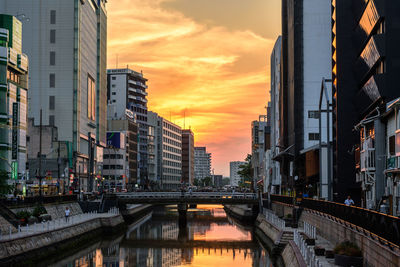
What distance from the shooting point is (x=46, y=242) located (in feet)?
191

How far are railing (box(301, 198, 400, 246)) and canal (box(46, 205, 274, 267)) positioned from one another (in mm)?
16306

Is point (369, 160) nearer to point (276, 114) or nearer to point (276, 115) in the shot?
point (276, 114)

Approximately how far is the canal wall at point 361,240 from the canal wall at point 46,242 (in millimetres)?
25129

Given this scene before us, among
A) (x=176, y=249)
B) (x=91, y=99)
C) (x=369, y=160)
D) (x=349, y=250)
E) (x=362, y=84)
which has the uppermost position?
(x=91, y=99)

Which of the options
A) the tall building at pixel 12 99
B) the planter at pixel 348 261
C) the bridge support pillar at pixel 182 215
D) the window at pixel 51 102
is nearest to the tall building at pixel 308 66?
the bridge support pillar at pixel 182 215

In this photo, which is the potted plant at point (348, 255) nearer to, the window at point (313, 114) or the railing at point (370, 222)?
the railing at point (370, 222)

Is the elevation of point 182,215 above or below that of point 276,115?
below

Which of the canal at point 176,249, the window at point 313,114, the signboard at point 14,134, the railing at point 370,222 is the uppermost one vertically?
the window at point 313,114

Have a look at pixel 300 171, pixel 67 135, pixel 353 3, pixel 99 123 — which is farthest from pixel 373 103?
pixel 99 123

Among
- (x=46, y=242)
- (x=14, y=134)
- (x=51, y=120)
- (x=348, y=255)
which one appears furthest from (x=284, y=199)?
(x=51, y=120)

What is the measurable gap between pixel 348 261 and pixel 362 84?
59.8 meters

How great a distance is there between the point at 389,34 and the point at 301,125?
64708 mm

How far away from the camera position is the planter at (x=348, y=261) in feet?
A: 111

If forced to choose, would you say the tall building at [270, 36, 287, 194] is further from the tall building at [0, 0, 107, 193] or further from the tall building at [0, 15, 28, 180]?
the tall building at [0, 15, 28, 180]
